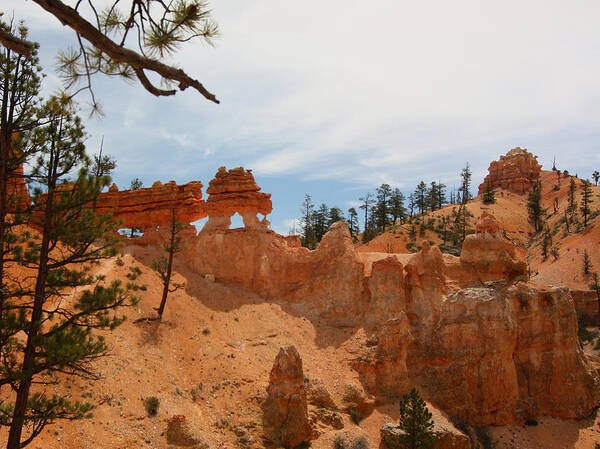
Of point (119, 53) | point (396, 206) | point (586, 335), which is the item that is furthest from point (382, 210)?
point (119, 53)

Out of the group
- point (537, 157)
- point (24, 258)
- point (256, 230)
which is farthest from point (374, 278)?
point (537, 157)

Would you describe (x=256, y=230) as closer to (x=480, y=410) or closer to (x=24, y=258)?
(x=480, y=410)

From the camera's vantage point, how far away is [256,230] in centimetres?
3322

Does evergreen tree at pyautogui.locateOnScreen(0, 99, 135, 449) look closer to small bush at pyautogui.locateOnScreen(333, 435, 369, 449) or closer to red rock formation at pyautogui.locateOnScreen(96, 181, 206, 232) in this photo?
small bush at pyautogui.locateOnScreen(333, 435, 369, 449)

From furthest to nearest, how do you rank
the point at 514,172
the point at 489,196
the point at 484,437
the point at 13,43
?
the point at 514,172
the point at 489,196
the point at 484,437
the point at 13,43

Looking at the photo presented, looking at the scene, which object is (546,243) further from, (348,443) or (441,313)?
(348,443)

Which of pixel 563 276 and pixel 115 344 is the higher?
pixel 563 276

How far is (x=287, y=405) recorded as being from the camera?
69.2ft

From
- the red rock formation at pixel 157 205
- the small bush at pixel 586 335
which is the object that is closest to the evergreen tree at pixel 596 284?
the small bush at pixel 586 335

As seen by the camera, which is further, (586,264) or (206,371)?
(586,264)

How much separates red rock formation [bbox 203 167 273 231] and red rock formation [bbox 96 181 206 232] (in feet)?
3.87

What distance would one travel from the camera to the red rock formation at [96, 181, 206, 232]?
33.9 meters

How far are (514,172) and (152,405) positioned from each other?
9878cm

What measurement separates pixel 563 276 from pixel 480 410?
40.0 m
